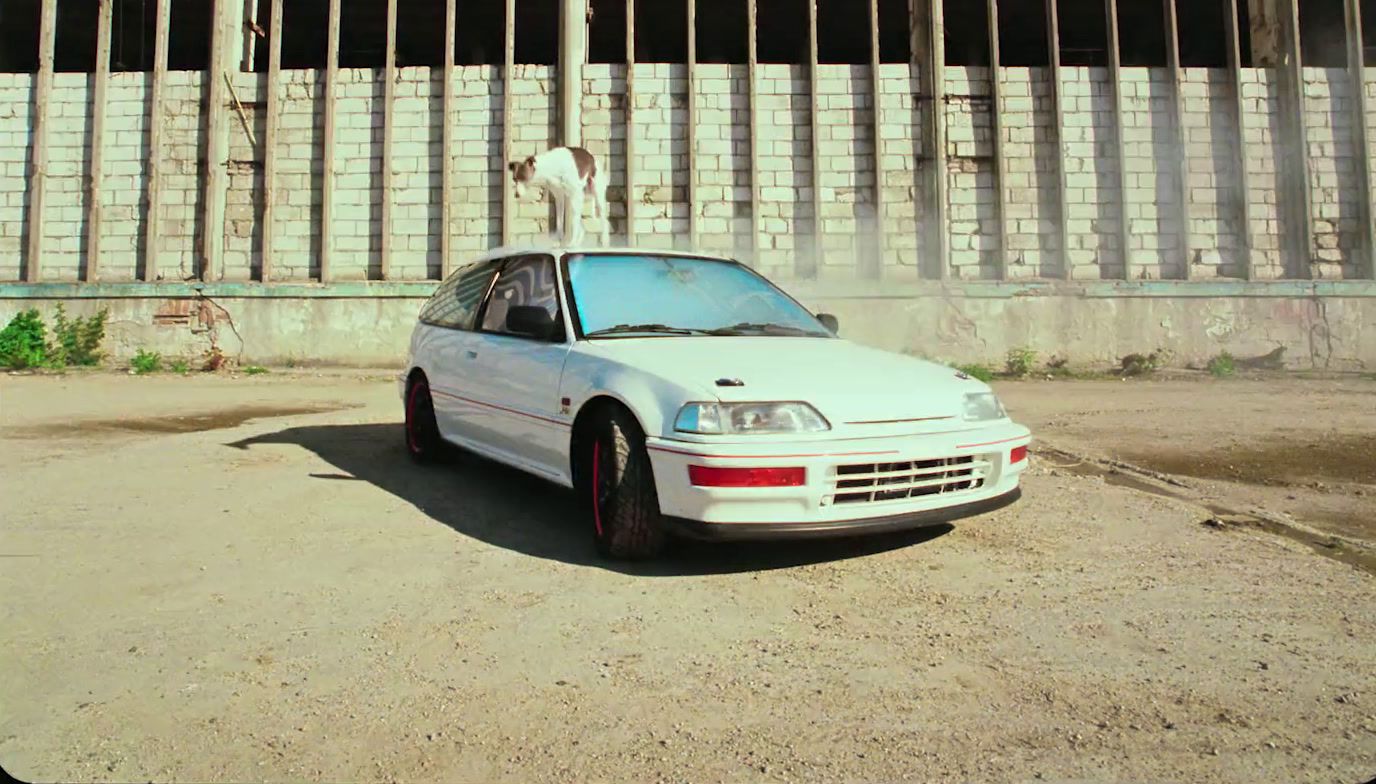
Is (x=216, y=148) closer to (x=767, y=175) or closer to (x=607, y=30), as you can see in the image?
(x=607, y=30)

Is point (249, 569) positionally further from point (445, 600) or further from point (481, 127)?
point (481, 127)

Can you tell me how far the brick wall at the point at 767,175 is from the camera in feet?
42.8

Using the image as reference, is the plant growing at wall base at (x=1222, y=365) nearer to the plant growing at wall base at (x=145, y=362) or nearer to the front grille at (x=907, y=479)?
the front grille at (x=907, y=479)

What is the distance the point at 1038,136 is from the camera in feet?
43.2

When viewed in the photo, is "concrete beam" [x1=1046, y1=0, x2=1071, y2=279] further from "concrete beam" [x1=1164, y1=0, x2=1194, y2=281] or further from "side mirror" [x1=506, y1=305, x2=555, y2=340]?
"side mirror" [x1=506, y1=305, x2=555, y2=340]

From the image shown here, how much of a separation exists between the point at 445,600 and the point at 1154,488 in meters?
3.85

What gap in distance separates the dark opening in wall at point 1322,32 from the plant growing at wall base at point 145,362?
1764cm

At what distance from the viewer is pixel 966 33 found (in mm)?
14453

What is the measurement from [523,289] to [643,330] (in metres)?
0.94

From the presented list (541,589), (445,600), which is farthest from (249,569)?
(541,589)

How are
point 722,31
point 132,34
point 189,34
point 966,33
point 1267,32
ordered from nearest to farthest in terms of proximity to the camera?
1. point 1267,32
2. point 966,33
3. point 132,34
4. point 189,34
5. point 722,31

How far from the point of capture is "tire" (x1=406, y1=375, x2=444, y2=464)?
5344 mm

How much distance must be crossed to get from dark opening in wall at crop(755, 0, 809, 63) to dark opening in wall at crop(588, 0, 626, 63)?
235 centimetres

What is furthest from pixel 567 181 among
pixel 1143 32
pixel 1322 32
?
pixel 1322 32
